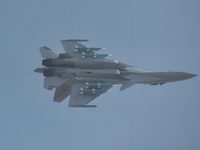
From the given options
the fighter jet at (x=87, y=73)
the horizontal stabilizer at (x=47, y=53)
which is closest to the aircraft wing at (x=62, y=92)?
the fighter jet at (x=87, y=73)

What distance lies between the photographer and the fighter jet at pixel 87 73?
57.0 metres

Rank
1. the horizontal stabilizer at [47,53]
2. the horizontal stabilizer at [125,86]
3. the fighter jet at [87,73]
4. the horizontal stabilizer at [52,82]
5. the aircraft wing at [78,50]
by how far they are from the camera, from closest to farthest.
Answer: the horizontal stabilizer at [52,82] → the fighter jet at [87,73] → the horizontal stabilizer at [125,86] → the horizontal stabilizer at [47,53] → the aircraft wing at [78,50]

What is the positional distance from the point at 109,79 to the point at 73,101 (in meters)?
4.48

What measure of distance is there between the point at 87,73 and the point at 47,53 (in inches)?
186

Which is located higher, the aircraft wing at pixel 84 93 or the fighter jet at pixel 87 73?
the fighter jet at pixel 87 73

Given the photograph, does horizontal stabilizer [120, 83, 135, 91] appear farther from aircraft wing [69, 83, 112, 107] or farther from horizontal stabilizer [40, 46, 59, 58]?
horizontal stabilizer [40, 46, 59, 58]

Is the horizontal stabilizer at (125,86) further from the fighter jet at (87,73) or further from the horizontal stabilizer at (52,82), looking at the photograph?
the horizontal stabilizer at (52,82)

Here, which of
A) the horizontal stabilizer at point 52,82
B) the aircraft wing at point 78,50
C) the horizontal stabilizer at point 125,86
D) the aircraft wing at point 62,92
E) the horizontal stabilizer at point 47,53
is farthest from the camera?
the aircraft wing at point 62,92

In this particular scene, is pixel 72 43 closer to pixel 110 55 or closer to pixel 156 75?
pixel 110 55

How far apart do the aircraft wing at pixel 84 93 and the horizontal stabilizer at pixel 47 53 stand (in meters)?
3.65

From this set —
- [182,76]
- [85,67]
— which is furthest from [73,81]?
[182,76]

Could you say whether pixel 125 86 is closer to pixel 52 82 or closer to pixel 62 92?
pixel 52 82

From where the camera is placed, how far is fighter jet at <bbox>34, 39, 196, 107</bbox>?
57000 mm

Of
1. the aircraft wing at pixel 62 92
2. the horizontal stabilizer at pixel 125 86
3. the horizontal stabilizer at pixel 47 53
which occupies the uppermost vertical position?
the horizontal stabilizer at pixel 47 53
